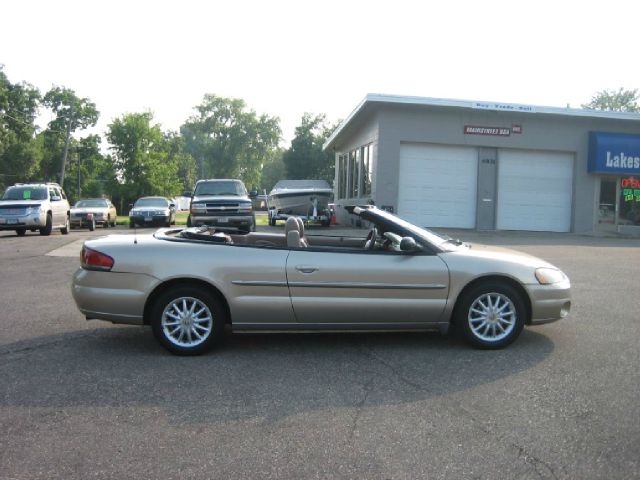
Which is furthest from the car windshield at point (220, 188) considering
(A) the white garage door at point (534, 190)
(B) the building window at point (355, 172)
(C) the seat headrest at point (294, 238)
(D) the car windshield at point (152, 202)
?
(C) the seat headrest at point (294, 238)

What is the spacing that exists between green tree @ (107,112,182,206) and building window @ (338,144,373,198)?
20.8 metres

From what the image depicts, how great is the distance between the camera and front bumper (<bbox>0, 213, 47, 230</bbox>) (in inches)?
769

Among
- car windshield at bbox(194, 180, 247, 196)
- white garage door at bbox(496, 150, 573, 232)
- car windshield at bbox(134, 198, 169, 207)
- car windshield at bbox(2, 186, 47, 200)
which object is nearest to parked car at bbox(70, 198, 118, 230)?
car windshield at bbox(134, 198, 169, 207)

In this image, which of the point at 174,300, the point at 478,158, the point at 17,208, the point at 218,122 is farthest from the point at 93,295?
the point at 218,122

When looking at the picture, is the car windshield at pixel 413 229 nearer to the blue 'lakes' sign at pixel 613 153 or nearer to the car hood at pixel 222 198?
the car hood at pixel 222 198

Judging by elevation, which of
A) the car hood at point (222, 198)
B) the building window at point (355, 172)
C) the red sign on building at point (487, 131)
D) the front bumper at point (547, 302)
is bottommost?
the front bumper at point (547, 302)

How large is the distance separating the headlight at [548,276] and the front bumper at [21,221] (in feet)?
58.9

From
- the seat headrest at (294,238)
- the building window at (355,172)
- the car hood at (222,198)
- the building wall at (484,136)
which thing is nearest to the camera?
the seat headrest at (294,238)

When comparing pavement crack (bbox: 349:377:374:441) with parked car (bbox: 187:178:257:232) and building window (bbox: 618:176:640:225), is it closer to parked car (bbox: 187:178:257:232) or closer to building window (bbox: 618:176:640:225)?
parked car (bbox: 187:178:257:232)

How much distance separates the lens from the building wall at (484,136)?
22.2m

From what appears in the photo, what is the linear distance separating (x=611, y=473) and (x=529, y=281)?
105 inches

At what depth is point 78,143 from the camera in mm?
69312

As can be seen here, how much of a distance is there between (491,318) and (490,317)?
0.01m

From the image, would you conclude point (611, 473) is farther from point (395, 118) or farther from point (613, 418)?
point (395, 118)
